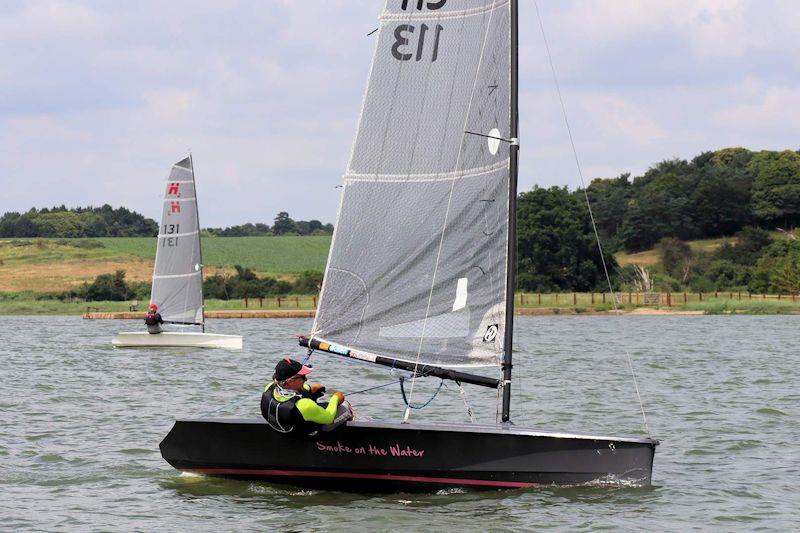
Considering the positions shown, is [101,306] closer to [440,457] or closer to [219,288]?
[219,288]

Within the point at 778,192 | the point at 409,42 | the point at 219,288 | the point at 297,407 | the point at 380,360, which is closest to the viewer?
the point at 297,407

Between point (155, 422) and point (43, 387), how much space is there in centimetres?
838

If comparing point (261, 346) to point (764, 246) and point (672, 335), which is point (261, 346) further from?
point (764, 246)

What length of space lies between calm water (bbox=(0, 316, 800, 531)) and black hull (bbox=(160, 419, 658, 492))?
0.22 metres

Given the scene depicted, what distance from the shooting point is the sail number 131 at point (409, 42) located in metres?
14.5

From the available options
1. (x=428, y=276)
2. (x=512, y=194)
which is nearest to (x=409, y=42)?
(x=512, y=194)

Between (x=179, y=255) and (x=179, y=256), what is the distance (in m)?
0.04

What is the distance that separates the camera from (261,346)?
46156 millimetres

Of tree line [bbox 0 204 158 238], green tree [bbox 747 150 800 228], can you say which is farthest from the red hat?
tree line [bbox 0 204 158 238]

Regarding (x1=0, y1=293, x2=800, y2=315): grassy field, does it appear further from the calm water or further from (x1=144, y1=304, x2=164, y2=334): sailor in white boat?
(x1=144, y1=304, x2=164, y2=334): sailor in white boat

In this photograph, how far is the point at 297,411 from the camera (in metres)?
13.6

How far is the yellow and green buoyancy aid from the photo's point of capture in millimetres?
13664

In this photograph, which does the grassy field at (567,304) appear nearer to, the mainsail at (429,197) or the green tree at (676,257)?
the green tree at (676,257)

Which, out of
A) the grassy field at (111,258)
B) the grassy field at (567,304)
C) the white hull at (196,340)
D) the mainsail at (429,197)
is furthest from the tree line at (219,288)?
the mainsail at (429,197)
